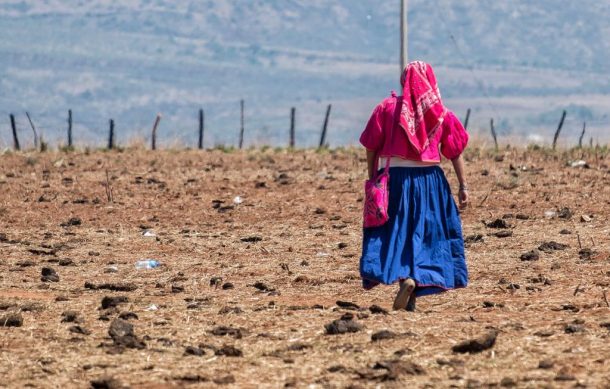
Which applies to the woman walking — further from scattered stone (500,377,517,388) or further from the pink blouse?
scattered stone (500,377,517,388)

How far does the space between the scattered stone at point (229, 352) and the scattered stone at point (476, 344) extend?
109 cm

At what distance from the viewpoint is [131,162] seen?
24.8 metres

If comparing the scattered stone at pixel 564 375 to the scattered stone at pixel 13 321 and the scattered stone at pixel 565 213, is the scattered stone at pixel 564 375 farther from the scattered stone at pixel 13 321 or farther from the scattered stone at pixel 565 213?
the scattered stone at pixel 565 213

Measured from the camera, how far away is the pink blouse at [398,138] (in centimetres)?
966

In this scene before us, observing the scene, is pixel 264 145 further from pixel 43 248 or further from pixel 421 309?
pixel 421 309

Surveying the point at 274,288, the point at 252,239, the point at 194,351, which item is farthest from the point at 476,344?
the point at 252,239

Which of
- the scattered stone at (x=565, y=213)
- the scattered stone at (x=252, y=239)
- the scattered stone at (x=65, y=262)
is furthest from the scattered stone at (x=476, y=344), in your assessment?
the scattered stone at (x=565, y=213)

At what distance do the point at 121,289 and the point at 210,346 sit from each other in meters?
3.08

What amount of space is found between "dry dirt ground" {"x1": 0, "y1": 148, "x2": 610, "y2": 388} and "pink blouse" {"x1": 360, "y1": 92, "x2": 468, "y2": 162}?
93cm

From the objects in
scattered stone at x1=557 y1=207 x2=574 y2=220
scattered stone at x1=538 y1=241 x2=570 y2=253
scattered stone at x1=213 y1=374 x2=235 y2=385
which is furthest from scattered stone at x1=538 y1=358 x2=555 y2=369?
scattered stone at x1=557 y1=207 x2=574 y2=220

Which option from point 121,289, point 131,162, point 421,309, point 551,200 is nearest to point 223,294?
point 121,289

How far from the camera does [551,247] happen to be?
1328cm

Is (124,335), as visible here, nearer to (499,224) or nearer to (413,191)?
(413,191)

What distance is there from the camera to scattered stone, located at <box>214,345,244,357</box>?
329 inches
